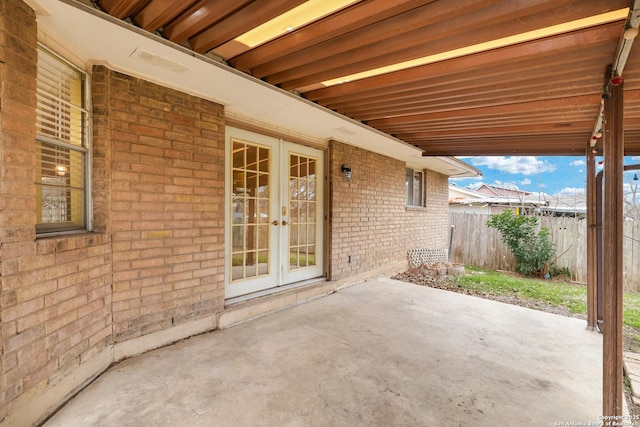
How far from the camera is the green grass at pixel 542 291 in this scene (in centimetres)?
471

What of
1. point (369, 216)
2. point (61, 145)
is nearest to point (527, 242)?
point (369, 216)

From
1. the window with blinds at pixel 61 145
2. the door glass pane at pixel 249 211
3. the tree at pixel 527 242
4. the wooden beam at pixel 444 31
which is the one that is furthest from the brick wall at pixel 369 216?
the window with blinds at pixel 61 145

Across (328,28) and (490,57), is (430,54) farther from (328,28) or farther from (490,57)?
(328,28)

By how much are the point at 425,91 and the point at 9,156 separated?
333cm

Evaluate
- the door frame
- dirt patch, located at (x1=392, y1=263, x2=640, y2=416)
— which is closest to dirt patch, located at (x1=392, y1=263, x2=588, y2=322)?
dirt patch, located at (x1=392, y1=263, x2=640, y2=416)

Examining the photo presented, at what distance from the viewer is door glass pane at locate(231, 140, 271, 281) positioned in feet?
12.5

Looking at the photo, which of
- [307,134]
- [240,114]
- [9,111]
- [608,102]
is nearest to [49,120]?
[9,111]

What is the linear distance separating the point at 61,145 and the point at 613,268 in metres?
4.02

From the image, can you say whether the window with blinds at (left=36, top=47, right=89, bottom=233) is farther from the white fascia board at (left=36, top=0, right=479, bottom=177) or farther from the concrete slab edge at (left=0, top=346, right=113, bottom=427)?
the concrete slab edge at (left=0, top=346, right=113, bottom=427)

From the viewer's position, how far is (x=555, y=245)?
7141mm

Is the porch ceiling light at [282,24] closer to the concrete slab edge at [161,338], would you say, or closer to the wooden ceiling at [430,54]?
the wooden ceiling at [430,54]

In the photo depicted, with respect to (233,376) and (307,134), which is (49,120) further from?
(307,134)

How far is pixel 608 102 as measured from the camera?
6.47ft

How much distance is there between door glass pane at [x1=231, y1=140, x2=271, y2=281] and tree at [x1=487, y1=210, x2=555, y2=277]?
6599 millimetres
